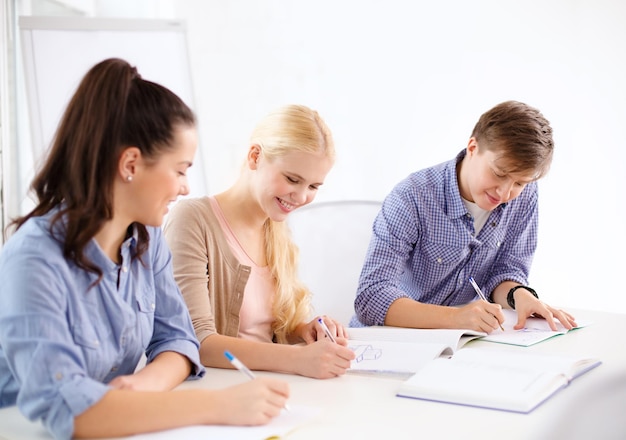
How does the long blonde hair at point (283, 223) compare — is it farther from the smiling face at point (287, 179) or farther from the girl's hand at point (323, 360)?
the girl's hand at point (323, 360)

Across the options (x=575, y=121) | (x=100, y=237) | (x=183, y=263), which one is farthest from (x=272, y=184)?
(x=575, y=121)

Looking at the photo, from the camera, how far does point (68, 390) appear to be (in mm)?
1034

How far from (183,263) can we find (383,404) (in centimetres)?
56

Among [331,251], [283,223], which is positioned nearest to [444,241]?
[331,251]

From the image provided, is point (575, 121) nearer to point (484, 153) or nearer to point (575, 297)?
point (575, 297)

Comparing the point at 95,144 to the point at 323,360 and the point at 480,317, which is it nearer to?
the point at 323,360

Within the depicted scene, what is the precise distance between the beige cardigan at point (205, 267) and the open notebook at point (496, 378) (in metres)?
0.46

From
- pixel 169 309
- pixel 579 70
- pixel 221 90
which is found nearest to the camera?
pixel 169 309

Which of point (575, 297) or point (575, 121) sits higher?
point (575, 121)

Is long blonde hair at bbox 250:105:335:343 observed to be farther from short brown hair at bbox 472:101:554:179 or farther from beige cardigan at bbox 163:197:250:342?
short brown hair at bbox 472:101:554:179

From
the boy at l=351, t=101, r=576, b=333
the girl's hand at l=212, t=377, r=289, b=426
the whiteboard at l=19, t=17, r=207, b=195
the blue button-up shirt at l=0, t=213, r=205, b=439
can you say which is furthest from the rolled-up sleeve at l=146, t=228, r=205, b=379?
the whiteboard at l=19, t=17, r=207, b=195

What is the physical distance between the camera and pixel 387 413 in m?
1.17

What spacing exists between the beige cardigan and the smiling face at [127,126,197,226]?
1.19 ft

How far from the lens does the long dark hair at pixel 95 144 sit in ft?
3.68
